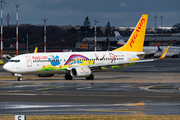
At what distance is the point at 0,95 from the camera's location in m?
31.1

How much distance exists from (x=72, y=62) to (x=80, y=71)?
2983 millimetres

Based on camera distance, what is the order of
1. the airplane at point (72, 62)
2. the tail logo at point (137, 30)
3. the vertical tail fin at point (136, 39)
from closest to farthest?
1. the airplane at point (72, 62)
2. the vertical tail fin at point (136, 39)
3. the tail logo at point (137, 30)

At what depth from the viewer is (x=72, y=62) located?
49.9m

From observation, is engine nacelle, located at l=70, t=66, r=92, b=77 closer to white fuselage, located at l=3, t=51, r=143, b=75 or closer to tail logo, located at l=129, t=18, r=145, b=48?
white fuselage, located at l=3, t=51, r=143, b=75

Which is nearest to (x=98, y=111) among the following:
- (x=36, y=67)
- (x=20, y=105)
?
(x=20, y=105)

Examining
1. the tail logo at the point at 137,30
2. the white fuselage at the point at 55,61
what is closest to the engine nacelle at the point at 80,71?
the white fuselage at the point at 55,61

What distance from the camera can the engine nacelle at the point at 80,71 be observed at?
47.3m

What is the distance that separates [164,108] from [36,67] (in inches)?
1050

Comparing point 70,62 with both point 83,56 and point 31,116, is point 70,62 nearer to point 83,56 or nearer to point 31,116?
point 83,56

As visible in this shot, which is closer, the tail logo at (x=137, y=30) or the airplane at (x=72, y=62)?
the airplane at (x=72, y=62)

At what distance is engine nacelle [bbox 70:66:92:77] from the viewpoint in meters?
47.3

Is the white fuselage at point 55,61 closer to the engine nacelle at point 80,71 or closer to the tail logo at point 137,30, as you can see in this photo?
the engine nacelle at point 80,71

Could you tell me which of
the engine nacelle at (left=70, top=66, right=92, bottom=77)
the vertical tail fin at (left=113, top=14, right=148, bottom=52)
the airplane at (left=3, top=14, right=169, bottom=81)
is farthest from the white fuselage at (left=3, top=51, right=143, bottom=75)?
the vertical tail fin at (left=113, top=14, right=148, bottom=52)

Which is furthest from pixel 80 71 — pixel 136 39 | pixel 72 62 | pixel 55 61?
pixel 136 39
